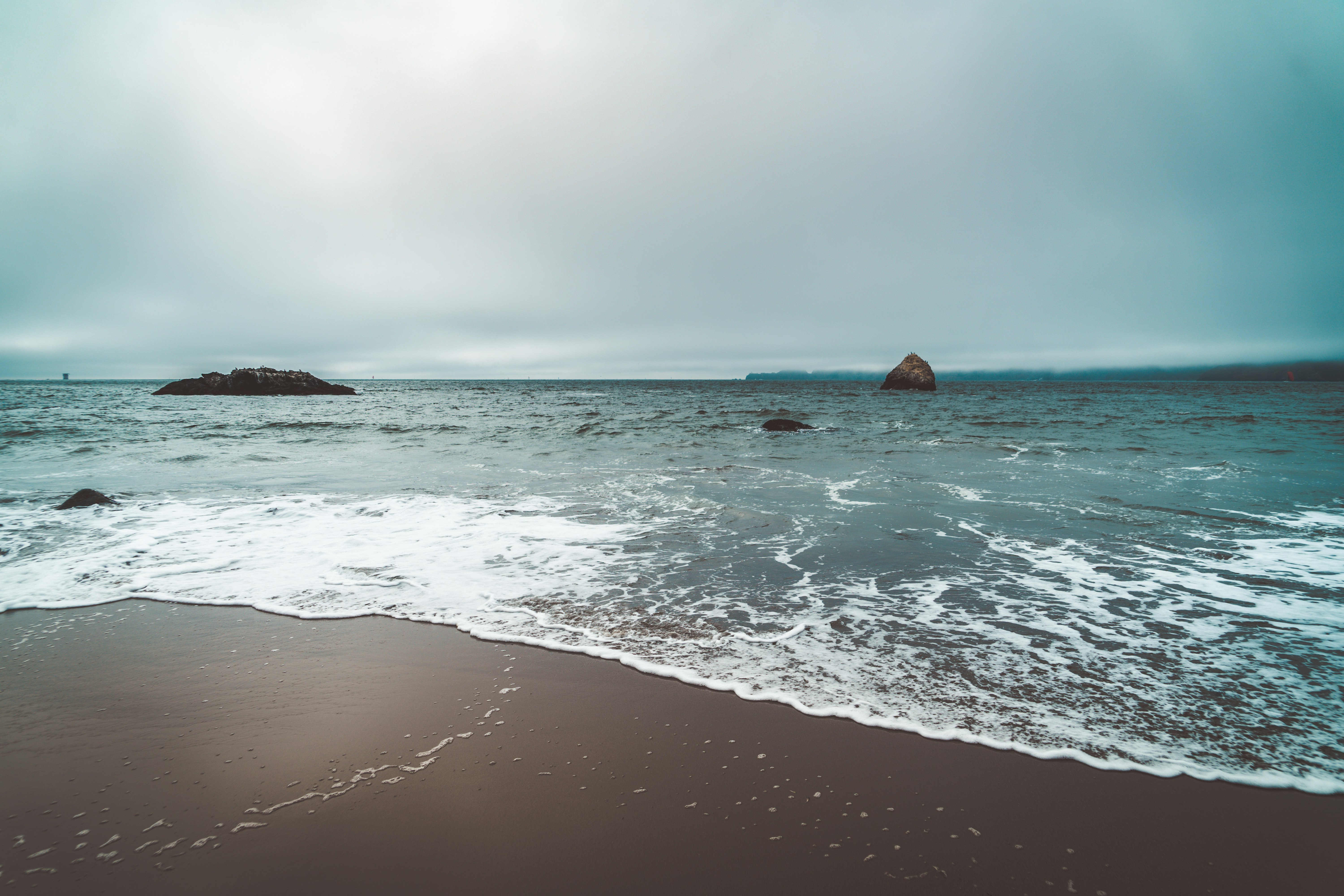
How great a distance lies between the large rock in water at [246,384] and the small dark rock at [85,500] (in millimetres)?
50996

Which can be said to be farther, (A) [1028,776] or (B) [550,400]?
(B) [550,400]

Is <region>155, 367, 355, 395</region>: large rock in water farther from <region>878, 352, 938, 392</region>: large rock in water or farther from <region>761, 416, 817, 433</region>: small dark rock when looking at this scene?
<region>878, 352, 938, 392</region>: large rock in water

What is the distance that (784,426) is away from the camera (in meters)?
21.4

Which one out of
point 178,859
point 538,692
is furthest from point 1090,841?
point 178,859

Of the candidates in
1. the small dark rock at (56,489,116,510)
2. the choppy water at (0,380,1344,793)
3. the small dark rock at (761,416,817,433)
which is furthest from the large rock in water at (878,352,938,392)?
the small dark rock at (56,489,116,510)

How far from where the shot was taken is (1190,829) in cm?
228

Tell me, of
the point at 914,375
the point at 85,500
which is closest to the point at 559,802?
the point at 85,500

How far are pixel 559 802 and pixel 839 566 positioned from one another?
3.90 m

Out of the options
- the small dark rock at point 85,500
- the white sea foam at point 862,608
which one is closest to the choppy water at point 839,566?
the white sea foam at point 862,608

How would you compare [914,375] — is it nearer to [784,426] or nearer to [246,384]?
[784,426]

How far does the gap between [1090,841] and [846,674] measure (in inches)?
55.2

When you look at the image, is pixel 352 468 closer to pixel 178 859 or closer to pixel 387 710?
pixel 387 710

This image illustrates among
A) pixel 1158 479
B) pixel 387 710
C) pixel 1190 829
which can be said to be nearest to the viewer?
A: pixel 1190 829

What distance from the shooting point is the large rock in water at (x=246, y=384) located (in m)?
49.9
